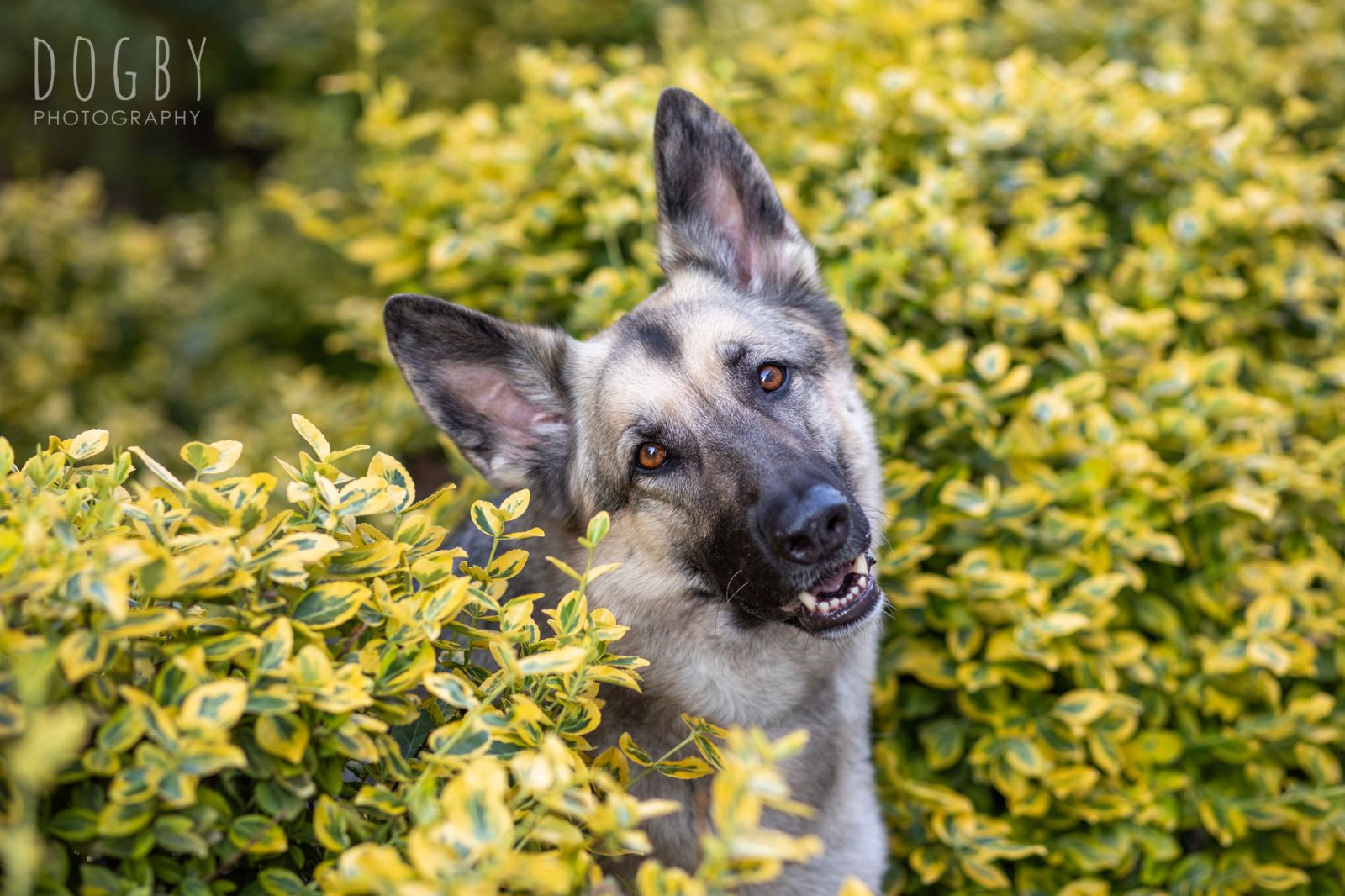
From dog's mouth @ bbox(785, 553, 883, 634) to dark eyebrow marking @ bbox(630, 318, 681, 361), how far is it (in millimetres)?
762

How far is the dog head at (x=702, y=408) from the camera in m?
2.64

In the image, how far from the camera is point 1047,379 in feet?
12.2

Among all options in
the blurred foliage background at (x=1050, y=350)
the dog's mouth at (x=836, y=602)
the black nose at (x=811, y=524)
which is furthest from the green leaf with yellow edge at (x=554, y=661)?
the blurred foliage background at (x=1050, y=350)

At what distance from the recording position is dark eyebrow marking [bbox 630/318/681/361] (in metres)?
2.93

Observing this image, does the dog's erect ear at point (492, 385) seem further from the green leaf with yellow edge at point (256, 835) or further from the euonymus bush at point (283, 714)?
the green leaf with yellow edge at point (256, 835)

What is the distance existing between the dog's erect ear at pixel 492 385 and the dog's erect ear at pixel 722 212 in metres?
0.51

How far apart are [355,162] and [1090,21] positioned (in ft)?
14.7

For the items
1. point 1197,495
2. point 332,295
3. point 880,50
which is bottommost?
point 332,295

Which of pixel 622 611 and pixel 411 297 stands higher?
pixel 411 297

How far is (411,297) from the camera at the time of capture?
2.66 metres

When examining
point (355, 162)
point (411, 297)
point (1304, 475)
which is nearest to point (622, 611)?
point (411, 297)

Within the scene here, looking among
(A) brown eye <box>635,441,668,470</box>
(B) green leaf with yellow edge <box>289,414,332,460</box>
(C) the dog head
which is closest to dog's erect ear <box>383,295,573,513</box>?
(C) the dog head

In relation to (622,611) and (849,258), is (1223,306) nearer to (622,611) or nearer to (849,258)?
(849,258)

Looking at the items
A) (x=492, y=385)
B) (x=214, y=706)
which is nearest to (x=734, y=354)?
(x=492, y=385)
